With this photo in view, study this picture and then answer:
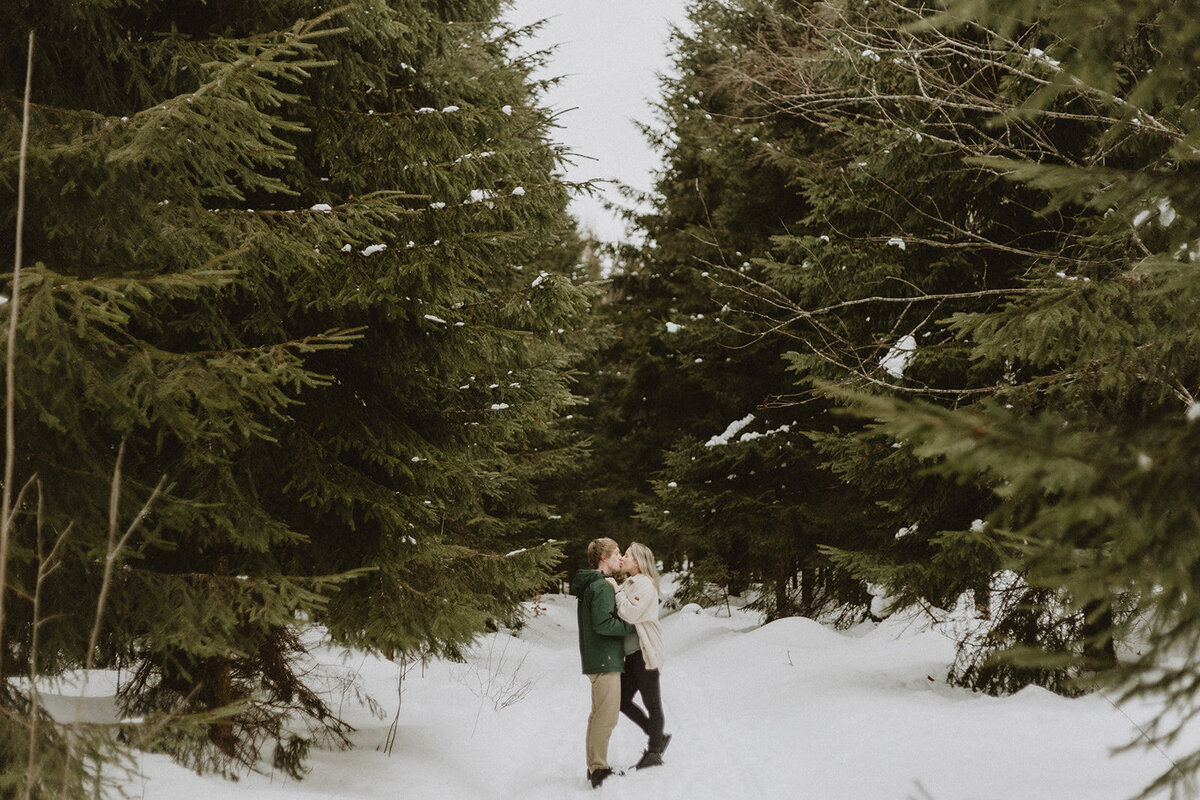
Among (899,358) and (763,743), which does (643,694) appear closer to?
(763,743)

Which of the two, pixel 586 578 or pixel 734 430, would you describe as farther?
pixel 734 430

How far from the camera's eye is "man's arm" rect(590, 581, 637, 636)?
6098mm

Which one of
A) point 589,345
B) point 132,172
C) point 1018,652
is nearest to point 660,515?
point 589,345

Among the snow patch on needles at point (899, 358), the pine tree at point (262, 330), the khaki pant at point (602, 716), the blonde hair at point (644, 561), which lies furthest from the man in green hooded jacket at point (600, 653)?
the snow patch on needles at point (899, 358)

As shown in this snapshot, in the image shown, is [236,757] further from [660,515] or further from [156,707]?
[660,515]

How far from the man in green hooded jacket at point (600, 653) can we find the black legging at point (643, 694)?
0.22 m

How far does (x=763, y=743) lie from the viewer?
22.0 ft

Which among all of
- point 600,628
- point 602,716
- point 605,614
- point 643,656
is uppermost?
point 605,614

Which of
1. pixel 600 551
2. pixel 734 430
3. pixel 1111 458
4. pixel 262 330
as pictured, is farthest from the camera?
pixel 734 430

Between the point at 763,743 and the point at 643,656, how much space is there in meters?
1.41

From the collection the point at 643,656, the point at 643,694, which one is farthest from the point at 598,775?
the point at 643,656

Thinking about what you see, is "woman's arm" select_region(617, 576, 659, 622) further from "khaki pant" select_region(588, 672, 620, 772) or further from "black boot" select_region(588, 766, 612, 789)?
"black boot" select_region(588, 766, 612, 789)

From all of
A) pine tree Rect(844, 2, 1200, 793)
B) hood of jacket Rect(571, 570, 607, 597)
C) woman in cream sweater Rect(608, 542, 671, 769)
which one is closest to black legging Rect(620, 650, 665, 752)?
woman in cream sweater Rect(608, 542, 671, 769)

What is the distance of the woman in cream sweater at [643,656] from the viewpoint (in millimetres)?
6211
